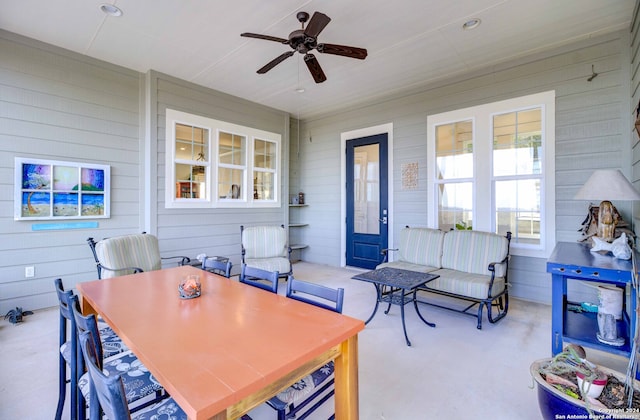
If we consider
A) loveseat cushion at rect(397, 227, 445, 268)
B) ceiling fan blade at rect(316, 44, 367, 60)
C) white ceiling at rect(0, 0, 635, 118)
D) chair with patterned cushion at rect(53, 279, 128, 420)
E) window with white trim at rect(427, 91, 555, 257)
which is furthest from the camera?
loveseat cushion at rect(397, 227, 445, 268)

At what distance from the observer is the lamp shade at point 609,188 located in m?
2.37

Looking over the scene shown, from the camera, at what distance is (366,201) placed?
5.76 meters

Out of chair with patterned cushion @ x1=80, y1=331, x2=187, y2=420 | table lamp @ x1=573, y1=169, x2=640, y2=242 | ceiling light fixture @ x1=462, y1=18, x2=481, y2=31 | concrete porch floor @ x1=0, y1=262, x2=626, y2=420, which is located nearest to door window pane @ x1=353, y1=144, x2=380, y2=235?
concrete porch floor @ x1=0, y1=262, x2=626, y2=420

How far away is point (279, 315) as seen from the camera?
5.22 feet

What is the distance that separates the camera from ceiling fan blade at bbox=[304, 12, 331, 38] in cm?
249

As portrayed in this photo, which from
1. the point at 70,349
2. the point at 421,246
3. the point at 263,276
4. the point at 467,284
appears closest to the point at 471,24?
the point at 421,246

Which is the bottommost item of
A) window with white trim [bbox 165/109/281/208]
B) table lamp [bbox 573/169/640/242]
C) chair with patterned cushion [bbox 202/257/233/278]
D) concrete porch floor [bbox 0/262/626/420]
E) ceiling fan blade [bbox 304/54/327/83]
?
concrete porch floor [bbox 0/262/626/420]

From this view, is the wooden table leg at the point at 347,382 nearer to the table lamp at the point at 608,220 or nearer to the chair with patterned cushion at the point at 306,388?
the chair with patterned cushion at the point at 306,388

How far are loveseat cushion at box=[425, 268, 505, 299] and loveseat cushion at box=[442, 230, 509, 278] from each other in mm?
138

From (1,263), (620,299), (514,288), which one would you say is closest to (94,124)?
(1,263)

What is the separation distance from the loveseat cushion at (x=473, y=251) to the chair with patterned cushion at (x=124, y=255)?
3.83 meters

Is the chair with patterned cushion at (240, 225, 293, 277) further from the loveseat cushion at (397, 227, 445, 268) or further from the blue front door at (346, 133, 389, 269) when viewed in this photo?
the loveseat cushion at (397, 227, 445, 268)

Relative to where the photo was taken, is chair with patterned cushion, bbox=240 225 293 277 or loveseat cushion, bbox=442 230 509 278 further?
chair with patterned cushion, bbox=240 225 293 277

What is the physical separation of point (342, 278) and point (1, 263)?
14.7 ft
